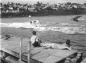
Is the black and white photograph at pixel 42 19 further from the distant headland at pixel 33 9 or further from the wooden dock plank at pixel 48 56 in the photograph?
the wooden dock plank at pixel 48 56

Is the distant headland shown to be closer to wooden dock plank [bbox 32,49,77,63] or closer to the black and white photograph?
the black and white photograph

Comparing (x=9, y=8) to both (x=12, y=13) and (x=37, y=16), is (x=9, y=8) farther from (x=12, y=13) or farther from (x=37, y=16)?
(x=37, y=16)

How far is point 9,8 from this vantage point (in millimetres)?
29344

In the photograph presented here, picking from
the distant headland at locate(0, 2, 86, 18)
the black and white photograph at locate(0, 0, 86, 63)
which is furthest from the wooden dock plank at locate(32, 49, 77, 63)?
the distant headland at locate(0, 2, 86, 18)

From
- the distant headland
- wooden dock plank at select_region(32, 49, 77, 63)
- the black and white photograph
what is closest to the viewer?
wooden dock plank at select_region(32, 49, 77, 63)

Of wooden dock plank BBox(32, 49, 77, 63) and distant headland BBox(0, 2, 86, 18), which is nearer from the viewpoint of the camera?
wooden dock plank BBox(32, 49, 77, 63)

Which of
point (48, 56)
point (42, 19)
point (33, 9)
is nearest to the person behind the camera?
point (48, 56)

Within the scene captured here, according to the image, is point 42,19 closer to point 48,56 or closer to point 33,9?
point 33,9

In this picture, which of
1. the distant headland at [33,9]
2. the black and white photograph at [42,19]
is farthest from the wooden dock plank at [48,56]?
the distant headland at [33,9]

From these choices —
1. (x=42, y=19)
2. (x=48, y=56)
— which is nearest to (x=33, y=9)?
(x=42, y=19)

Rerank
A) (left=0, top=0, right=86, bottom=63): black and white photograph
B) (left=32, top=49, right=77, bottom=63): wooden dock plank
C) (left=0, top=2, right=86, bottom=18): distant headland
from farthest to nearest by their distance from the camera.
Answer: (left=0, top=2, right=86, bottom=18): distant headland < (left=0, top=0, right=86, bottom=63): black and white photograph < (left=32, top=49, right=77, bottom=63): wooden dock plank

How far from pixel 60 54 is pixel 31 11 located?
25968 millimetres

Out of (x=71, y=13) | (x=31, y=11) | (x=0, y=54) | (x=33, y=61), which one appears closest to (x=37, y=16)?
(x=31, y=11)

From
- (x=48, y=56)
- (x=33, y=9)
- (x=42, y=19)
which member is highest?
(x=48, y=56)
